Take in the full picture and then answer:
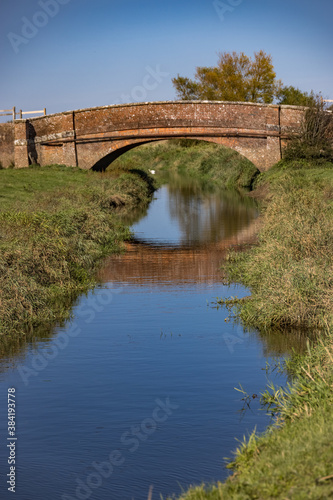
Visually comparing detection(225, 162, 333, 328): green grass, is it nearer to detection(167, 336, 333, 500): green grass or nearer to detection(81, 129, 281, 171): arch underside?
detection(167, 336, 333, 500): green grass

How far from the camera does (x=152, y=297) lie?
47.9 ft

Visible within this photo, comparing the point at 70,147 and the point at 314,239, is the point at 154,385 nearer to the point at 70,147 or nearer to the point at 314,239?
the point at 314,239

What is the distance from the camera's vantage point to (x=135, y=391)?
8938mm

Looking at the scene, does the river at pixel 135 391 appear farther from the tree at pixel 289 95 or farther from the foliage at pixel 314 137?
the tree at pixel 289 95

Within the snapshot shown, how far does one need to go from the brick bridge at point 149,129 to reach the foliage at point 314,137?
1042 mm

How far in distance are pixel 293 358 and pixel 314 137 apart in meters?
28.0

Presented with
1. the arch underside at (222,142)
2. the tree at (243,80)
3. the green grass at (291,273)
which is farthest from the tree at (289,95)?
the green grass at (291,273)

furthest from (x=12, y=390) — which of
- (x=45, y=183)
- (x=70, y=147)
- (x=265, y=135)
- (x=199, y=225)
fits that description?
(x=70, y=147)

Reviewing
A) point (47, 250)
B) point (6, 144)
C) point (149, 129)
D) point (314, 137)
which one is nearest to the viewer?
point (47, 250)

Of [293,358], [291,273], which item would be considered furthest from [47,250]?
[293,358]

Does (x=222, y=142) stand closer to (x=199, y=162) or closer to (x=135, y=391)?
(x=199, y=162)

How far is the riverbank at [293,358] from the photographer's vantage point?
524cm

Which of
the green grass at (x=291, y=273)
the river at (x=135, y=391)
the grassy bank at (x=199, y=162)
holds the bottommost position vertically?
the river at (x=135, y=391)

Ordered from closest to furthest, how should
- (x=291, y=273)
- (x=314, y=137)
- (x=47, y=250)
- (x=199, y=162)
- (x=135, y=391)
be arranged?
1. (x=135, y=391)
2. (x=291, y=273)
3. (x=47, y=250)
4. (x=314, y=137)
5. (x=199, y=162)
